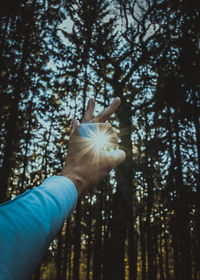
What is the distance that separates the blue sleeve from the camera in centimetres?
45

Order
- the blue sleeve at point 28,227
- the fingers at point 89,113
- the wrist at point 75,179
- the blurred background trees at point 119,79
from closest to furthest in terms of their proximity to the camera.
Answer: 1. the blue sleeve at point 28,227
2. the wrist at point 75,179
3. the fingers at point 89,113
4. the blurred background trees at point 119,79

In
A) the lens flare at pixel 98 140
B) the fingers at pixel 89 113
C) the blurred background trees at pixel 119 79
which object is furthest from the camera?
the blurred background trees at pixel 119 79

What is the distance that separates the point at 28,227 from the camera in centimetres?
51

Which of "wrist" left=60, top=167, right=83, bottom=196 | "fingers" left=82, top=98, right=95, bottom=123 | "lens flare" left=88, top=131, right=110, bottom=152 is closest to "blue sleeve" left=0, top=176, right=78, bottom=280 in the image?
"wrist" left=60, top=167, right=83, bottom=196

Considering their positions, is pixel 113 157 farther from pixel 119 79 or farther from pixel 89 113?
pixel 119 79

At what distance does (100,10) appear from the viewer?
31.7 ft

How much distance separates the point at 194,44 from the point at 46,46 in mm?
7401

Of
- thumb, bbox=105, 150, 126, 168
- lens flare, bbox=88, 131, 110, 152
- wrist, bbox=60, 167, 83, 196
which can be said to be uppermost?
lens flare, bbox=88, 131, 110, 152

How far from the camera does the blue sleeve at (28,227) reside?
1.49ft

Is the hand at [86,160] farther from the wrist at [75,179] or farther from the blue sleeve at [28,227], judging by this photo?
the blue sleeve at [28,227]

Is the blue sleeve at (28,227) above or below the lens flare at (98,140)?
below

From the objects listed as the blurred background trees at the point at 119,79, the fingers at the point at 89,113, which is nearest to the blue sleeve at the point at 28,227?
the fingers at the point at 89,113

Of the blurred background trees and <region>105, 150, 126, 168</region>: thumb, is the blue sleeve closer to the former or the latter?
<region>105, 150, 126, 168</region>: thumb

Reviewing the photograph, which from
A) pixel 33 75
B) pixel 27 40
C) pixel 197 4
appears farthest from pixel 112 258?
pixel 27 40
